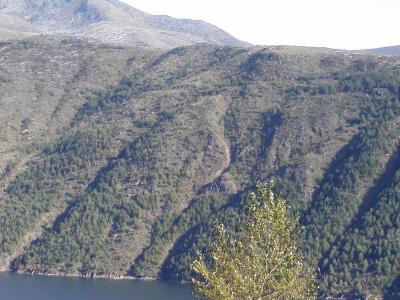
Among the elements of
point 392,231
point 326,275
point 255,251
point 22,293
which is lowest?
point 22,293

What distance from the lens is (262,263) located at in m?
39.4

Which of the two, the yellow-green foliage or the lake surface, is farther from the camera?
the lake surface

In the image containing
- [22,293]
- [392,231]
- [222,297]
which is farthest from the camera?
[392,231]

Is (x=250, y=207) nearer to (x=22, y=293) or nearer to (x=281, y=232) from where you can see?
(x=281, y=232)

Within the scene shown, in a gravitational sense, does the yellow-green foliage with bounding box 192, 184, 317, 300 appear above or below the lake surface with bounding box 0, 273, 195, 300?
Answer: above

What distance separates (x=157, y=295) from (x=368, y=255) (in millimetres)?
65259

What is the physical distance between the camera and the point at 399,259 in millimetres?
184125

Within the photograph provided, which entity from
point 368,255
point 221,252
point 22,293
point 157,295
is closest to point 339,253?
point 368,255

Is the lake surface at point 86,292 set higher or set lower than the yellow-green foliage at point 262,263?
lower

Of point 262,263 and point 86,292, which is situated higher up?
point 262,263

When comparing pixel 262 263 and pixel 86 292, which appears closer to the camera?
pixel 262 263

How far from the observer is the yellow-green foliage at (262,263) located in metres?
38.8

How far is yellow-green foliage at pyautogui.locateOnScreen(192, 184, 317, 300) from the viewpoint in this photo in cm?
3881

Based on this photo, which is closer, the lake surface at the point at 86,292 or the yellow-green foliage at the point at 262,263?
the yellow-green foliage at the point at 262,263
